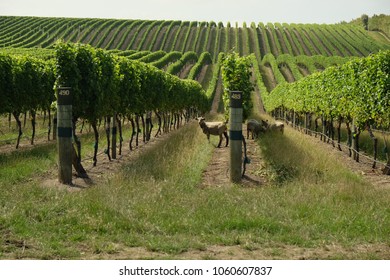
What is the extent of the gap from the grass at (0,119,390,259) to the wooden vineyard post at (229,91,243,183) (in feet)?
3.76

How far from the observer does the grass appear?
633 centimetres

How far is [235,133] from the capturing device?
1152cm

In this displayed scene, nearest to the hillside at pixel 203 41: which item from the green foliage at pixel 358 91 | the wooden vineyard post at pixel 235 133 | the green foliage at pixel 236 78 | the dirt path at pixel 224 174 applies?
the green foliage at pixel 358 91

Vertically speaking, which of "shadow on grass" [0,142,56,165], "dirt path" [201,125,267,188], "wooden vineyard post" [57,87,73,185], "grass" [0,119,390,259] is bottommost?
"shadow on grass" [0,142,56,165]

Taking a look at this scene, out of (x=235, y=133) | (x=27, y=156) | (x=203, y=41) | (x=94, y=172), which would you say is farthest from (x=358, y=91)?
(x=203, y=41)

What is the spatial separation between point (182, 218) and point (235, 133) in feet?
→ 14.4

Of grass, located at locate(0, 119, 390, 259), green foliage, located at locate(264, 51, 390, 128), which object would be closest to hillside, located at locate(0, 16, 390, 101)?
green foliage, located at locate(264, 51, 390, 128)

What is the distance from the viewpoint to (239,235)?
6883 mm

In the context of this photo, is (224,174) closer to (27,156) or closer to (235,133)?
(235,133)

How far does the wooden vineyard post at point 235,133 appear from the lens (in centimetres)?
1147

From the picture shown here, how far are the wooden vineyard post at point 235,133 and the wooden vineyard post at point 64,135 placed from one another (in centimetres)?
416

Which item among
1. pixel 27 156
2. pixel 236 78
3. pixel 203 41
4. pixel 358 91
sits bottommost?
pixel 27 156

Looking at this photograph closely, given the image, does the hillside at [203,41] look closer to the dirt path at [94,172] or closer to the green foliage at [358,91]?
the green foliage at [358,91]

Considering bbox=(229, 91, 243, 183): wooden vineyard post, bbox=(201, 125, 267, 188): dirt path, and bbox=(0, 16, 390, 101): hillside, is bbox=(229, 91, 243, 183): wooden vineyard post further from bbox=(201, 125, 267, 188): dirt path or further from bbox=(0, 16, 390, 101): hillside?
bbox=(0, 16, 390, 101): hillside
